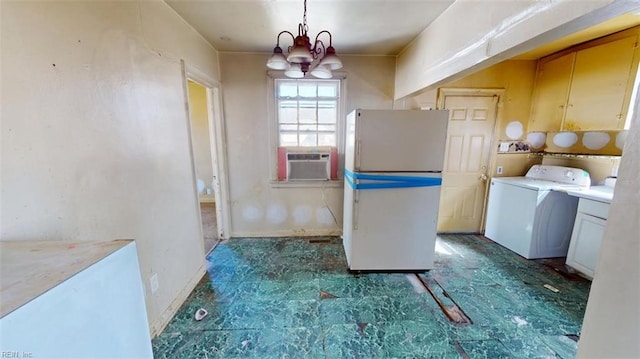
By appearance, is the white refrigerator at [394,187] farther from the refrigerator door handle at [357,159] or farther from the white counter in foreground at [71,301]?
the white counter in foreground at [71,301]

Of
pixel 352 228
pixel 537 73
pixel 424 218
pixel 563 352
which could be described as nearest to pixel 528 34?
pixel 424 218

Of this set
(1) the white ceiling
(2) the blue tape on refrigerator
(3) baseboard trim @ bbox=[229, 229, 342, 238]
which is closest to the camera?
(1) the white ceiling

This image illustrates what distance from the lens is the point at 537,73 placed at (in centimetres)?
299

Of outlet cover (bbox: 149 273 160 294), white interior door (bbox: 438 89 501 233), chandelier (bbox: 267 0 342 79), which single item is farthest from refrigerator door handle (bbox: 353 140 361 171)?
outlet cover (bbox: 149 273 160 294)

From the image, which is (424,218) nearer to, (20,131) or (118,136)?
(118,136)

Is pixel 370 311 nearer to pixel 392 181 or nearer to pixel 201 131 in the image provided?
pixel 392 181

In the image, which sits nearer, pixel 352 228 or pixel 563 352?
pixel 563 352

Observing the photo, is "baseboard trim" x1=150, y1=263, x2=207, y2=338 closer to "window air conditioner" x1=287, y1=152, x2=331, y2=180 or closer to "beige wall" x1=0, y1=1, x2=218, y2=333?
"beige wall" x1=0, y1=1, x2=218, y2=333

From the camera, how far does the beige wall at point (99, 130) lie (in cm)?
93

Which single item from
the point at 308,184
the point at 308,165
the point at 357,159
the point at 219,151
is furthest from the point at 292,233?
the point at 357,159

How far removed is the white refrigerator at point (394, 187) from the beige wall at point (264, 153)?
2.95 ft

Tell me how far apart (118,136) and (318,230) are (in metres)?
2.51

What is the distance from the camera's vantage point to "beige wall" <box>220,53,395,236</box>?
2928mm

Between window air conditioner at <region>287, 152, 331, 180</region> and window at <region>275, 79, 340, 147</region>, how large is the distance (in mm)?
147
